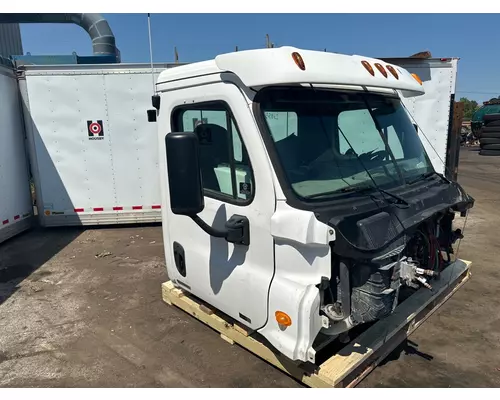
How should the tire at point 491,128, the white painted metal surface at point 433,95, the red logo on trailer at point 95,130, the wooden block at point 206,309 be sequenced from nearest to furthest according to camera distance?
the wooden block at point 206,309, the white painted metal surface at point 433,95, the red logo on trailer at point 95,130, the tire at point 491,128

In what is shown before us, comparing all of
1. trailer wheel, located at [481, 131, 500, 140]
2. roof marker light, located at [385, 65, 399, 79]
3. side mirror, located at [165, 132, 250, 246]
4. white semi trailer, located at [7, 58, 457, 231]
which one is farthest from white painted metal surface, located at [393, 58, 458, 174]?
trailer wheel, located at [481, 131, 500, 140]

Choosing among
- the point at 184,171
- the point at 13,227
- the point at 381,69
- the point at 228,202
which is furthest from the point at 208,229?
the point at 13,227

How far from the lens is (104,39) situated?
11.9m

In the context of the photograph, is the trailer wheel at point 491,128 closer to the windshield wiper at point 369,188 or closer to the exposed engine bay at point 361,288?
the windshield wiper at point 369,188

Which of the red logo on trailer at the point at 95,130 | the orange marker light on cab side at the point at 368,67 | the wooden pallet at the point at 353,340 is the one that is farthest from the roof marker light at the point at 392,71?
the red logo on trailer at the point at 95,130

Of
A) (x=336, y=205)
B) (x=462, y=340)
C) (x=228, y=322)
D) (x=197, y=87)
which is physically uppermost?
(x=197, y=87)

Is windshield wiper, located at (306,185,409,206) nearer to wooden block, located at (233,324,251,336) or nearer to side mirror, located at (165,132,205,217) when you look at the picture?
side mirror, located at (165,132,205,217)

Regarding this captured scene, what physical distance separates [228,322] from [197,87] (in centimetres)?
201

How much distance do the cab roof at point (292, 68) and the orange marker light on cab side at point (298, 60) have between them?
13mm

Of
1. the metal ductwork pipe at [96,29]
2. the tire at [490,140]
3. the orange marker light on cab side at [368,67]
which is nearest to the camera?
the orange marker light on cab side at [368,67]

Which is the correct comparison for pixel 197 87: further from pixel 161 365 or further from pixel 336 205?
pixel 161 365

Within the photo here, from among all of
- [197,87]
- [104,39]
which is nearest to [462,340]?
[197,87]

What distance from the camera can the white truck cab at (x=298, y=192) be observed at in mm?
2314

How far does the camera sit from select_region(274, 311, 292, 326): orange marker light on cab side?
7.96ft
